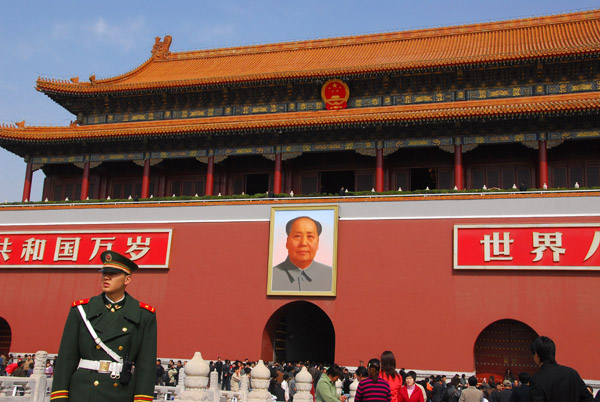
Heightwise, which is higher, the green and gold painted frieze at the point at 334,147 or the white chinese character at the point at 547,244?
the green and gold painted frieze at the point at 334,147

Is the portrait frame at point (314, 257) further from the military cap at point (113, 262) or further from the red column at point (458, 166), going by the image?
the military cap at point (113, 262)

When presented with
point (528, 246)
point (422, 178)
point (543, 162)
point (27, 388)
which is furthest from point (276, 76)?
point (27, 388)

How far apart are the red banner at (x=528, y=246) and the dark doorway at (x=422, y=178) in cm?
396

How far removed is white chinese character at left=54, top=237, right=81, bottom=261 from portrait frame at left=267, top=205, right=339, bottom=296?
19.3 feet

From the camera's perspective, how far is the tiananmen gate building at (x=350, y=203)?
52.6ft

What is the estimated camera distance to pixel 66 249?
1964 centimetres

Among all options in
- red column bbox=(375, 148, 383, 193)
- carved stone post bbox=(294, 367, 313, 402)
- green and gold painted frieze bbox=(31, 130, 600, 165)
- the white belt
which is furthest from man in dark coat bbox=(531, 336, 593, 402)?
green and gold painted frieze bbox=(31, 130, 600, 165)

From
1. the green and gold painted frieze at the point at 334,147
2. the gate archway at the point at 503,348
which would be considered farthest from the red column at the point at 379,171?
the gate archway at the point at 503,348

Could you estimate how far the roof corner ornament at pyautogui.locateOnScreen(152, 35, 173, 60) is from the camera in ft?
90.4

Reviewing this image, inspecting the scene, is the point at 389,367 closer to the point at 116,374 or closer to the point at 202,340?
the point at 116,374

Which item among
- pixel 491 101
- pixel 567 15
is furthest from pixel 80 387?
pixel 567 15

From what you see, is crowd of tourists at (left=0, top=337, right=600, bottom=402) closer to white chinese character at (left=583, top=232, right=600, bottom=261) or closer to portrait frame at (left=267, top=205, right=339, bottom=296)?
portrait frame at (left=267, top=205, right=339, bottom=296)

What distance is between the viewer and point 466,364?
15.7 meters

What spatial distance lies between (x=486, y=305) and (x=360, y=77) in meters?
8.32
